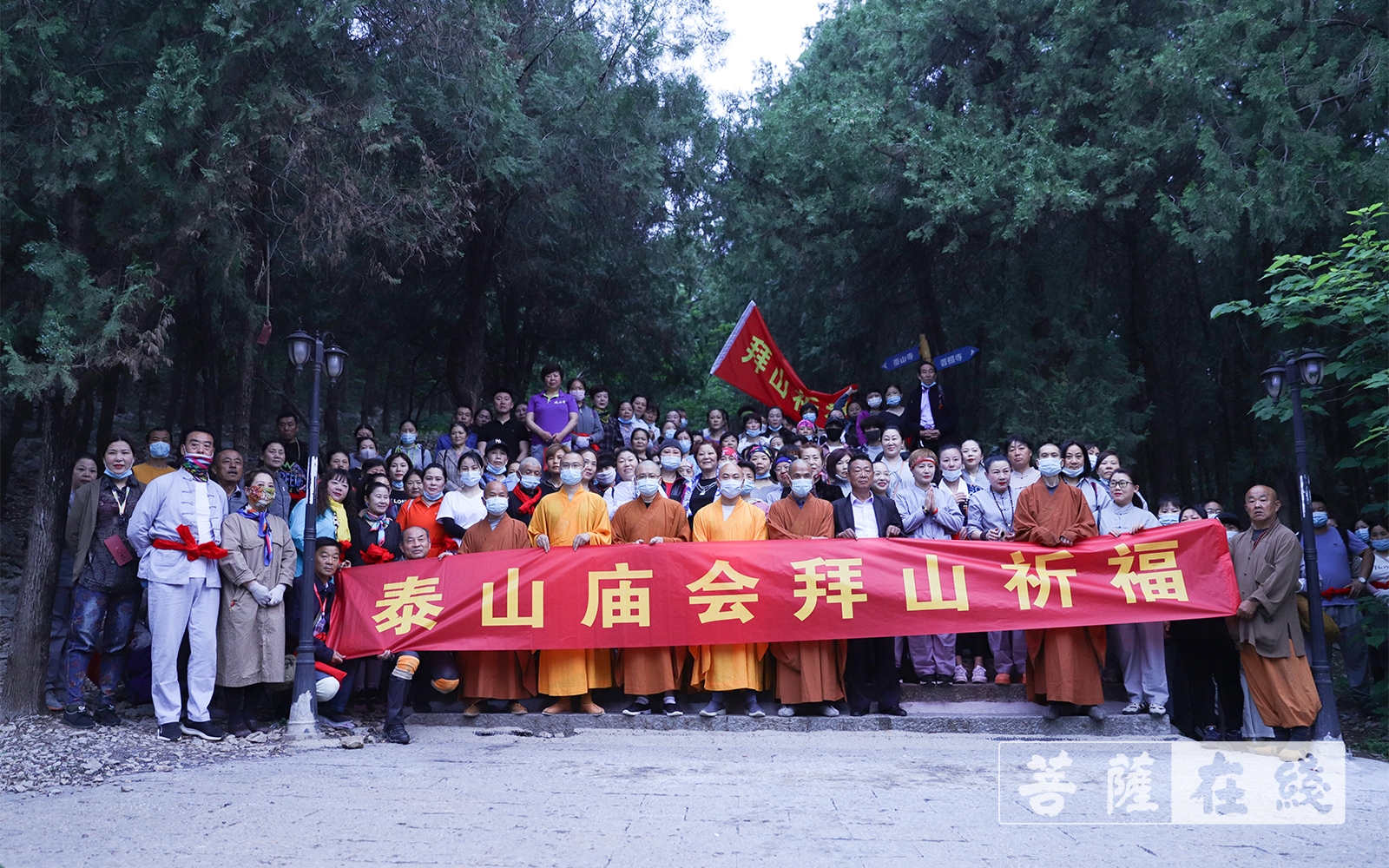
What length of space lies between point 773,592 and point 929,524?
1577mm

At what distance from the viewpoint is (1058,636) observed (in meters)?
7.28

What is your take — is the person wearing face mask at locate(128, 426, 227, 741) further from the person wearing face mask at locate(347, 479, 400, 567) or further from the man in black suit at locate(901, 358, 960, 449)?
the man in black suit at locate(901, 358, 960, 449)

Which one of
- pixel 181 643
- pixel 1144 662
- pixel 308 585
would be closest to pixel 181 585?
pixel 181 643

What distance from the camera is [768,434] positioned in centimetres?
1201

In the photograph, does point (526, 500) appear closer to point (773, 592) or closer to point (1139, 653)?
point (773, 592)

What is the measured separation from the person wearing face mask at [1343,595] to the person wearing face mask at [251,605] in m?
9.08

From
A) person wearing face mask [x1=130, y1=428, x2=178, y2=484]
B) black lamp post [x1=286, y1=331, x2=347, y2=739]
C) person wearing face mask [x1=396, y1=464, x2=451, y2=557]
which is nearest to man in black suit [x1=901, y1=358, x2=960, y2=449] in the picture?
person wearing face mask [x1=396, y1=464, x2=451, y2=557]

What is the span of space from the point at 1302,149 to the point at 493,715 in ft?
29.9

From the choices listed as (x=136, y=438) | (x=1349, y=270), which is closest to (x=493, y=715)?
(x=1349, y=270)

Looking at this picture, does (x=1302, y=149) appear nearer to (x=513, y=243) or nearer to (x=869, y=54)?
(x=869, y=54)

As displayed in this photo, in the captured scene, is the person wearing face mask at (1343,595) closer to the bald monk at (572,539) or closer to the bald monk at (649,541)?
the bald monk at (649,541)

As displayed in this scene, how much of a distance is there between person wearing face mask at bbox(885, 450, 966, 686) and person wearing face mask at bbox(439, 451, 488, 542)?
11.5 feet

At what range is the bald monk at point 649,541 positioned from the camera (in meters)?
7.60

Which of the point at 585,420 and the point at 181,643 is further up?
the point at 585,420
